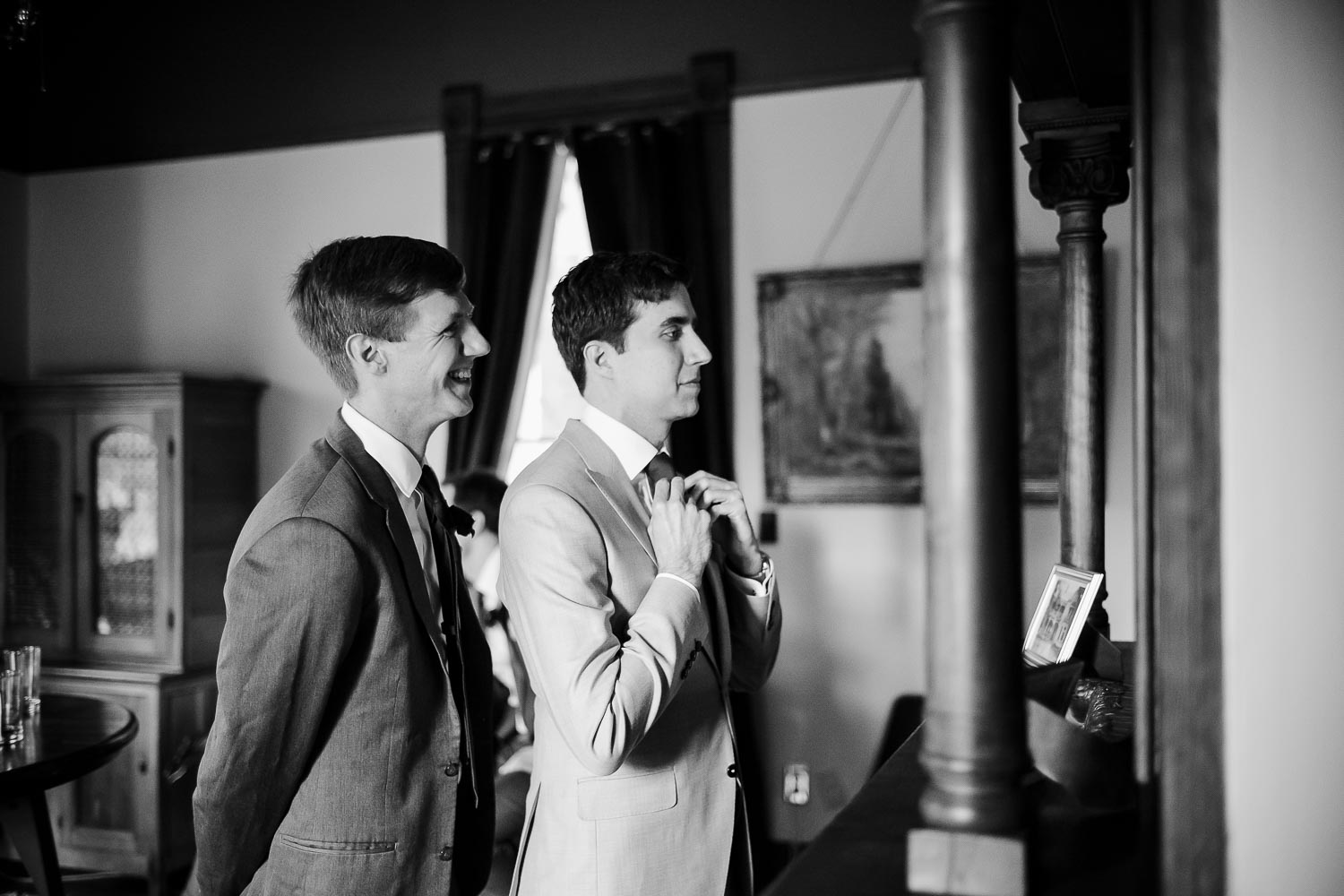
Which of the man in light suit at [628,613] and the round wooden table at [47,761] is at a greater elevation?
the man in light suit at [628,613]

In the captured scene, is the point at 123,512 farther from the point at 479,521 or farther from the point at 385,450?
the point at 385,450

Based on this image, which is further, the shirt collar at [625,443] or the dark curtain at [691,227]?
the dark curtain at [691,227]

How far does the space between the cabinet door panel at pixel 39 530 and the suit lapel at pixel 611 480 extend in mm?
3783

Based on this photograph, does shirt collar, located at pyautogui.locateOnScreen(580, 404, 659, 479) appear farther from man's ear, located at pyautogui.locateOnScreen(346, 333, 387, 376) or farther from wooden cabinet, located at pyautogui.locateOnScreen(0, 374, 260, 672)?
wooden cabinet, located at pyautogui.locateOnScreen(0, 374, 260, 672)

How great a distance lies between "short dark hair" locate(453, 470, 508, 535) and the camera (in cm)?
377

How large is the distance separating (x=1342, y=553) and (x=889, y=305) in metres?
3.29

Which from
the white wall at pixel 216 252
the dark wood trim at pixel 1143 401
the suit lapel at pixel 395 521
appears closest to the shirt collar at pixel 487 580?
the white wall at pixel 216 252

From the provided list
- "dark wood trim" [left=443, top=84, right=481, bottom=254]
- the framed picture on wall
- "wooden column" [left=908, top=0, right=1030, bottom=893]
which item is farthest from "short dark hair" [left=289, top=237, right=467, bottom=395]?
"dark wood trim" [left=443, top=84, right=481, bottom=254]

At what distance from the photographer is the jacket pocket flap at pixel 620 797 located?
5.14 feet

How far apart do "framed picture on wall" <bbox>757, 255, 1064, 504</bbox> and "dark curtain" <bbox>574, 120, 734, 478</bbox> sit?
0.59ft

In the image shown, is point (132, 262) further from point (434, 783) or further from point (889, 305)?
point (434, 783)

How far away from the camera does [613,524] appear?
1654 millimetres

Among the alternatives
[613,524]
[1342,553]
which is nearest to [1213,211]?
[1342,553]

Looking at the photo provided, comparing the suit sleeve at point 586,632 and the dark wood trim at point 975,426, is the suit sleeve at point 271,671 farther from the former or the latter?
the dark wood trim at point 975,426
